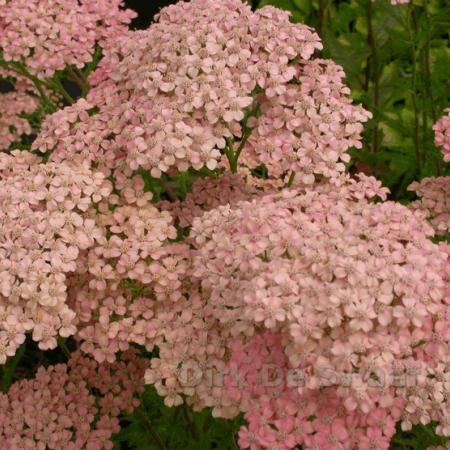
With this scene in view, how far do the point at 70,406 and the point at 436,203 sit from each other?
3.54 ft

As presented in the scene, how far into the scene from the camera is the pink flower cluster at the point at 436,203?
2057 mm

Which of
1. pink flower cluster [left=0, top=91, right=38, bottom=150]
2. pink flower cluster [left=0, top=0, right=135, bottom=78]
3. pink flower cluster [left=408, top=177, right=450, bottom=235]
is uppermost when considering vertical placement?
pink flower cluster [left=0, top=0, right=135, bottom=78]

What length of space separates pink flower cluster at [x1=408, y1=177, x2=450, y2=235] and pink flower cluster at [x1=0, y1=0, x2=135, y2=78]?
1.03 meters

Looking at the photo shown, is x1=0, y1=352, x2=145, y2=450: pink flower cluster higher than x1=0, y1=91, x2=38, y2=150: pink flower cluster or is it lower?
lower

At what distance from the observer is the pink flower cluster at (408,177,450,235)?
2.06m

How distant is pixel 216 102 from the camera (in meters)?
1.93

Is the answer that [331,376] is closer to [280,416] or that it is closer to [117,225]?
[280,416]

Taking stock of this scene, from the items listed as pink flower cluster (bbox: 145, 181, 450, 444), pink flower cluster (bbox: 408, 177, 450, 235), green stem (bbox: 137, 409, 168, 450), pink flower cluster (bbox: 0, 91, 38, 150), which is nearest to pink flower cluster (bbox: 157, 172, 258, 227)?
pink flower cluster (bbox: 145, 181, 450, 444)

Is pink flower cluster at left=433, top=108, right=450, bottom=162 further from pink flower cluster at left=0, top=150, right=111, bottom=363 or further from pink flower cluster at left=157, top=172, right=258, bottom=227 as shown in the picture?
pink flower cluster at left=0, top=150, right=111, bottom=363

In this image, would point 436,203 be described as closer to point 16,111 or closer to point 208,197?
point 208,197

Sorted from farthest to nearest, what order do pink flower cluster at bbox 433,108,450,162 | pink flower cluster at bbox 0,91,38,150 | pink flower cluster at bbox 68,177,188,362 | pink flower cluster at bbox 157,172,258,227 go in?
pink flower cluster at bbox 0,91,38,150 → pink flower cluster at bbox 157,172,258,227 → pink flower cluster at bbox 433,108,450,162 → pink flower cluster at bbox 68,177,188,362

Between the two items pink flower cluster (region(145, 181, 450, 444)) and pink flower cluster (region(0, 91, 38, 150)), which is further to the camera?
pink flower cluster (region(0, 91, 38, 150))

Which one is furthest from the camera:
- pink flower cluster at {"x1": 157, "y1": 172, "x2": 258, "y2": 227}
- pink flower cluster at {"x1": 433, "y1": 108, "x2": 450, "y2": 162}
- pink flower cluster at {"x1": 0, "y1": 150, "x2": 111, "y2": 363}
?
pink flower cluster at {"x1": 157, "y1": 172, "x2": 258, "y2": 227}

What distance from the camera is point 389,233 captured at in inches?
69.5
